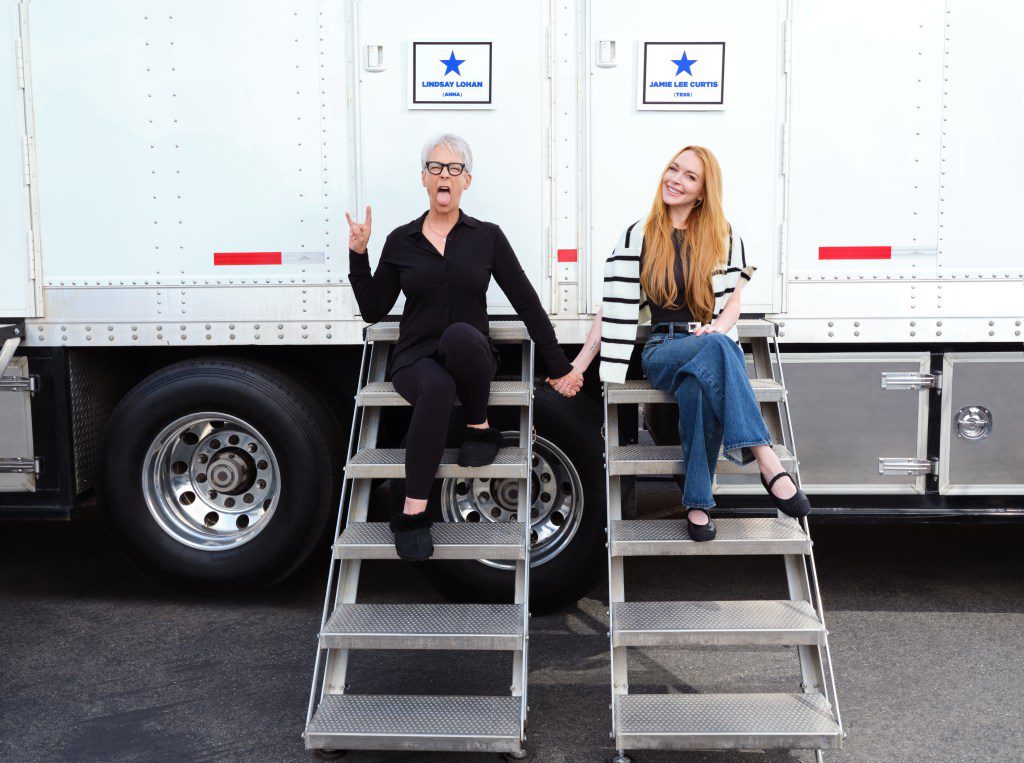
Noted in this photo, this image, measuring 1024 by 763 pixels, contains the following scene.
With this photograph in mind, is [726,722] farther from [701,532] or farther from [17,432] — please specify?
[17,432]

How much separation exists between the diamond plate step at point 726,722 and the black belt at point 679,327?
1.33 metres

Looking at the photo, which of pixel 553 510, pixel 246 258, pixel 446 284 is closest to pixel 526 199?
pixel 446 284

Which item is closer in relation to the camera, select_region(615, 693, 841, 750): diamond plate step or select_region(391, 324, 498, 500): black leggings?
select_region(615, 693, 841, 750): diamond plate step

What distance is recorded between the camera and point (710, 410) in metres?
3.40

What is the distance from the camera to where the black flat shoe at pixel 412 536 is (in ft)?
11.1

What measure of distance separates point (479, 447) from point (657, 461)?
65 cm

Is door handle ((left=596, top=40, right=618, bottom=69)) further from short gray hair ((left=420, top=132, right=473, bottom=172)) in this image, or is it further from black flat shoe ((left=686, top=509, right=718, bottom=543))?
black flat shoe ((left=686, top=509, right=718, bottom=543))

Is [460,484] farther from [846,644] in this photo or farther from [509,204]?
[846,644]

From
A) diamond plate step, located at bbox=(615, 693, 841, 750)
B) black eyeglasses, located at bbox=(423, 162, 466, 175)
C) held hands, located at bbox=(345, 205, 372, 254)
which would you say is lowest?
diamond plate step, located at bbox=(615, 693, 841, 750)

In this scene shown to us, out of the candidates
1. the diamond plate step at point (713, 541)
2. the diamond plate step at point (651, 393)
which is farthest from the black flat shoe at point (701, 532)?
the diamond plate step at point (651, 393)

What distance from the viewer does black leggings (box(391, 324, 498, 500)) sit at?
345 centimetres

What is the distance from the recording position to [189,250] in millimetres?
4039

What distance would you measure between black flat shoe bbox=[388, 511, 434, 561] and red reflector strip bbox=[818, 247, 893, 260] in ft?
6.20

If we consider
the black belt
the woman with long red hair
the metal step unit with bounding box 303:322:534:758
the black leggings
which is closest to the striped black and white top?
the woman with long red hair
